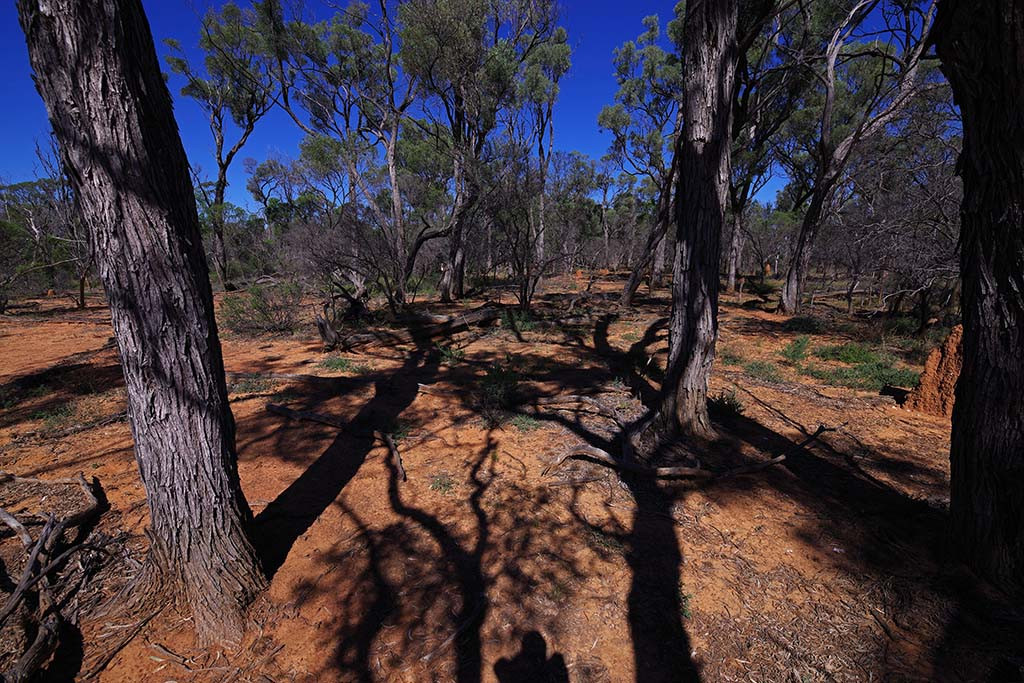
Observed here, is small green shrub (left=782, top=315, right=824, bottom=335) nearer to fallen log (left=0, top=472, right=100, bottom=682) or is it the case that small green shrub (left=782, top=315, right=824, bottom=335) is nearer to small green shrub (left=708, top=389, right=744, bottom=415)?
small green shrub (left=708, top=389, right=744, bottom=415)

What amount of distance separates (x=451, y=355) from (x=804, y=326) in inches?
331

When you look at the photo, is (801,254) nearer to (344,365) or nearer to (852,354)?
(852,354)

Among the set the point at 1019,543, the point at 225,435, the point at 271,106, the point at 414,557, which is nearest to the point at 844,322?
the point at 1019,543

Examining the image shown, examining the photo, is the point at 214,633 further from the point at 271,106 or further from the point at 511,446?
the point at 271,106

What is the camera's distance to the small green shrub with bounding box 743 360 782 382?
246 inches

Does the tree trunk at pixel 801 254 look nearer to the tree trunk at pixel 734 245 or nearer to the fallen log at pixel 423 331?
the tree trunk at pixel 734 245

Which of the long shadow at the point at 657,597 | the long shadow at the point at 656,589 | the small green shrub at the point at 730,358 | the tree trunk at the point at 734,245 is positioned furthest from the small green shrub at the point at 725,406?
the tree trunk at the point at 734,245

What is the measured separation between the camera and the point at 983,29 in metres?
1.79

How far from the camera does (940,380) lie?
4727 mm

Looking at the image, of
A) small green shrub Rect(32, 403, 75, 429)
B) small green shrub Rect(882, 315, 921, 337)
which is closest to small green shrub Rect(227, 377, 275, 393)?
small green shrub Rect(32, 403, 75, 429)

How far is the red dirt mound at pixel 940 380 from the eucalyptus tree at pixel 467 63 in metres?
10.2

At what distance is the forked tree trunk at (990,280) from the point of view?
1776 mm

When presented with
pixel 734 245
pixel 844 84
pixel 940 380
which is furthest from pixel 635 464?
pixel 844 84

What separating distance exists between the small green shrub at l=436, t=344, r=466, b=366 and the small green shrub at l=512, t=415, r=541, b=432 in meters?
2.86
